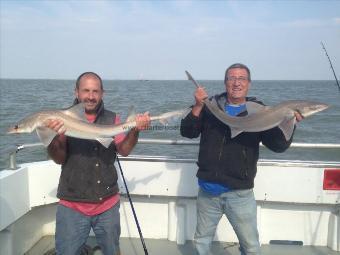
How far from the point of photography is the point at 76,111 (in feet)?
11.7

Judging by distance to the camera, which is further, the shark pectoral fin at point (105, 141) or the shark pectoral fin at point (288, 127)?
the shark pectoral fin at point (288, 127)

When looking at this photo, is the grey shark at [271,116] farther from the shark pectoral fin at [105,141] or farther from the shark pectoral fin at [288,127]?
the shark pectoral fin at [105,141]

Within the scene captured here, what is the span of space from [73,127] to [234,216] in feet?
5.74

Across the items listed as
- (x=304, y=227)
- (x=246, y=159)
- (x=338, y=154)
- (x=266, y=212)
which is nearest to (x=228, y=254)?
(x=266, y=212)

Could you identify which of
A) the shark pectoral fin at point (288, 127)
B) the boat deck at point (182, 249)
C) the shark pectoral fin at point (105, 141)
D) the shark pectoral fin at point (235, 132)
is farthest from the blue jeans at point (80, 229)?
the shark pectoral fin at point (288, 127)

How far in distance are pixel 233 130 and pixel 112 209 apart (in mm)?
1360

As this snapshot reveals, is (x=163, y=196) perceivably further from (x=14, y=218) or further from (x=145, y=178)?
(x=14, y=218)

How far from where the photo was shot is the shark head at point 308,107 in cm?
378

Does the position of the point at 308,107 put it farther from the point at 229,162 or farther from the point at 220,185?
the point at 220,185

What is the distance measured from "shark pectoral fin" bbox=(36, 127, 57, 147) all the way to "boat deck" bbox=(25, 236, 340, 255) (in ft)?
7.18

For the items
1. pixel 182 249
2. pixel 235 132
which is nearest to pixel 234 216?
pixel 235 132

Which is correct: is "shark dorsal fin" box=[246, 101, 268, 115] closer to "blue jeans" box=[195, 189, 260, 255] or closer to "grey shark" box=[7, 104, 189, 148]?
"blue jeans" box=[195, 189, 260, 255]

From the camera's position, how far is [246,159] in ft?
12.9

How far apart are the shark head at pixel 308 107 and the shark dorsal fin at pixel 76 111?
6.53 feet
